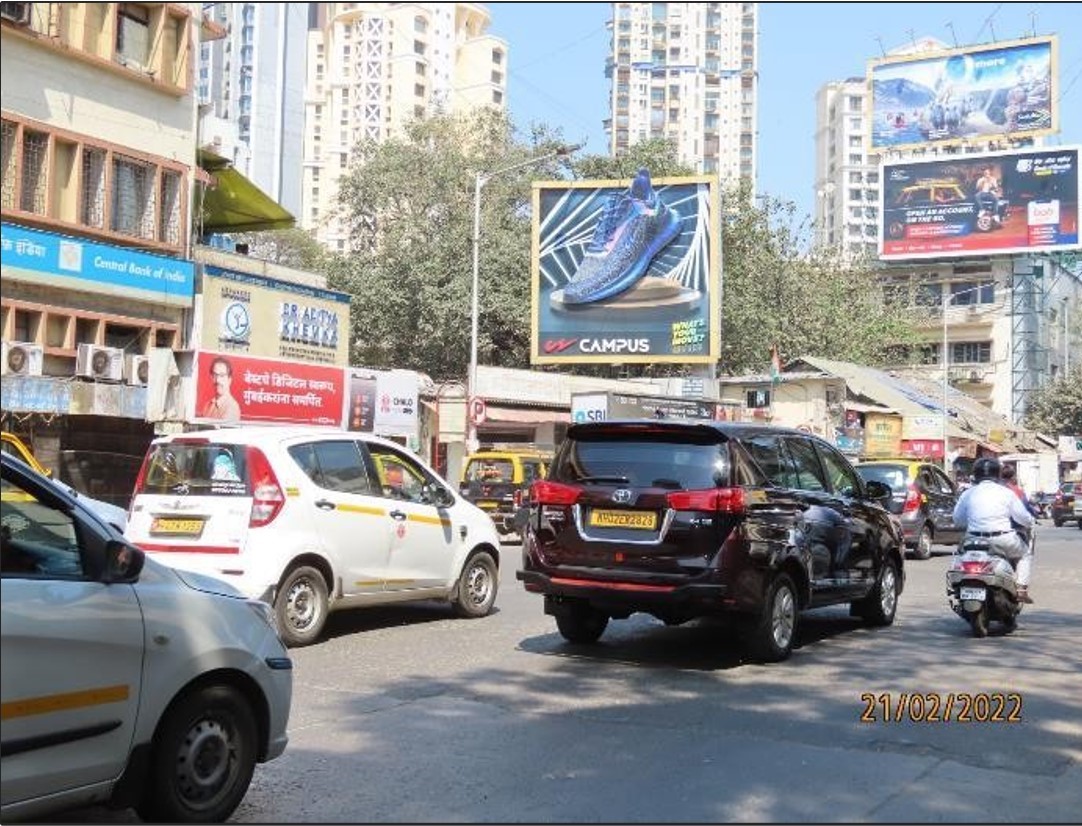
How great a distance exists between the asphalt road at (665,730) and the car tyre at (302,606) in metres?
0.18

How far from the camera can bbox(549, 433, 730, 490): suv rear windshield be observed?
8227 mm

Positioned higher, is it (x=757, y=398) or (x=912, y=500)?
(x=757, y=398)

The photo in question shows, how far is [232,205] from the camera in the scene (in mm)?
30047

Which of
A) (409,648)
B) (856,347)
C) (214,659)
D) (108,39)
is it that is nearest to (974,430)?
(856,347)

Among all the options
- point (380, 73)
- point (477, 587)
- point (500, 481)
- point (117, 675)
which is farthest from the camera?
point (380, 73)

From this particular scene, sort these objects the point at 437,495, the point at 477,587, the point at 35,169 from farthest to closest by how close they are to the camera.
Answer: the point at 35,169 < the point at 477,587 < the point at 437,495

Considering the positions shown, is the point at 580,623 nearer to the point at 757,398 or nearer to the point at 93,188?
the point at 93,188

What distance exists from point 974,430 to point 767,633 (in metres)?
47.2

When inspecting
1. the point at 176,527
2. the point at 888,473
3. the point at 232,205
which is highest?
the point at 232,205

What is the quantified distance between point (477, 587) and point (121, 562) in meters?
6.80

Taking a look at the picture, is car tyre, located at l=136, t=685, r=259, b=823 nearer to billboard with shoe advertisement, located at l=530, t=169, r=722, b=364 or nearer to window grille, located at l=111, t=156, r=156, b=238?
window grille, located at l=111, t=156, r=156, b=238

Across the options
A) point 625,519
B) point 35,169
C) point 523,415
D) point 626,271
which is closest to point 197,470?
point 625,519

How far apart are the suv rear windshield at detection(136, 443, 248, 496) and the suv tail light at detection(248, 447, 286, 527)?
0.07 meters

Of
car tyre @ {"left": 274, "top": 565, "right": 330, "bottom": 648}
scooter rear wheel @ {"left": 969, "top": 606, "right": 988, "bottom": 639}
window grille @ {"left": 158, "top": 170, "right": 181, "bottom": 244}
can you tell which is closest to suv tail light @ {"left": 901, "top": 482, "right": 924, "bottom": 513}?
scooter rear wheel @ {"left": 969, "top": 606, "right": 988, "bottom": 639}
